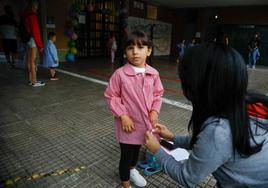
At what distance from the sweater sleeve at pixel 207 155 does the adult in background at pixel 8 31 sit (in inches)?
304

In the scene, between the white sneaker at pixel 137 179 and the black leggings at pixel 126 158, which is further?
the white sneaker at pixel 137 179

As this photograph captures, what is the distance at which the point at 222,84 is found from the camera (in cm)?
95

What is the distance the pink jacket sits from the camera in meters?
1.76

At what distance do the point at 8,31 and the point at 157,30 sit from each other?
9.44 meters

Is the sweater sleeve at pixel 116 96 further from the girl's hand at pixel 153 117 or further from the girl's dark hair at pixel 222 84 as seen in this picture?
the girl's dark hair at pixel 222 84

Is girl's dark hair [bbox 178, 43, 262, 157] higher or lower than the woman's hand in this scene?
higher

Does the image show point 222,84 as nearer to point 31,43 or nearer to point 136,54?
point 136,54

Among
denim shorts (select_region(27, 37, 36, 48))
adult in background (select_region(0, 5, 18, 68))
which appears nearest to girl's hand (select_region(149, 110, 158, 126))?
denim shorts (select_region(27, 37, 36, 48))

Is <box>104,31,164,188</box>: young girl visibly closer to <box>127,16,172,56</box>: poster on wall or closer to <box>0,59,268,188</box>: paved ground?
<box>0,59,268,188</box>: paved ground

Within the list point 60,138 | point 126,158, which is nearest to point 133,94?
point 126,158

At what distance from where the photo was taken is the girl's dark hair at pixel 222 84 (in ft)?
3.13

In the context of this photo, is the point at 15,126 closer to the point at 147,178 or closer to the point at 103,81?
the point at 147,178

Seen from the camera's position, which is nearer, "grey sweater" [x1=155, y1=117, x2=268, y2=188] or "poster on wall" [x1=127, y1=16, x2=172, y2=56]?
"grey sweater" [x1=155, y1=117, x2=268, y2=188]

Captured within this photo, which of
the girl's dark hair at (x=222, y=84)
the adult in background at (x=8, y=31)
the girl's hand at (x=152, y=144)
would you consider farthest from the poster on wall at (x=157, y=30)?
the girl's dark hair at (x=222, y=84)
